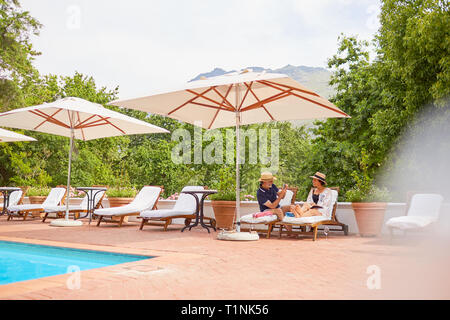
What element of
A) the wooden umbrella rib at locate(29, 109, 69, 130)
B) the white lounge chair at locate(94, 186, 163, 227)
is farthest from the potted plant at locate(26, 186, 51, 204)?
the white lounge chair at locate(94, 186, 163, 227)

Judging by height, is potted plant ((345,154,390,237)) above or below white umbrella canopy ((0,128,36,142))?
below

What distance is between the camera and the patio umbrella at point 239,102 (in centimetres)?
687

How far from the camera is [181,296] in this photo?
329cm

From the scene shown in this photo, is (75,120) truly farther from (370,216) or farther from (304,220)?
(370,216)

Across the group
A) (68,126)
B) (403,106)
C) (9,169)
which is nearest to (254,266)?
(68,126)

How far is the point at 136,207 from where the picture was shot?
32.6 ft

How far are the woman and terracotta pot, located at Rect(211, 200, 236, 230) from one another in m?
1.77

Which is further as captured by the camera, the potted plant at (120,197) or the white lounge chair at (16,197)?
the white lounge chair at (16,197)

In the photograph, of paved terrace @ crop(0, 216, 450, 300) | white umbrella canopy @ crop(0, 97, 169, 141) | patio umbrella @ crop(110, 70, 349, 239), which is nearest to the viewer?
paved terrace @ crop(0, 216, 450, 300)

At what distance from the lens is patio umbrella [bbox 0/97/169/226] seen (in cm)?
942

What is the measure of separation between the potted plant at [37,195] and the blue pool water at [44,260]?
709cm

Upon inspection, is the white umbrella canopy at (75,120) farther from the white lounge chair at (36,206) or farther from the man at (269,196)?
the man at (269,196)
